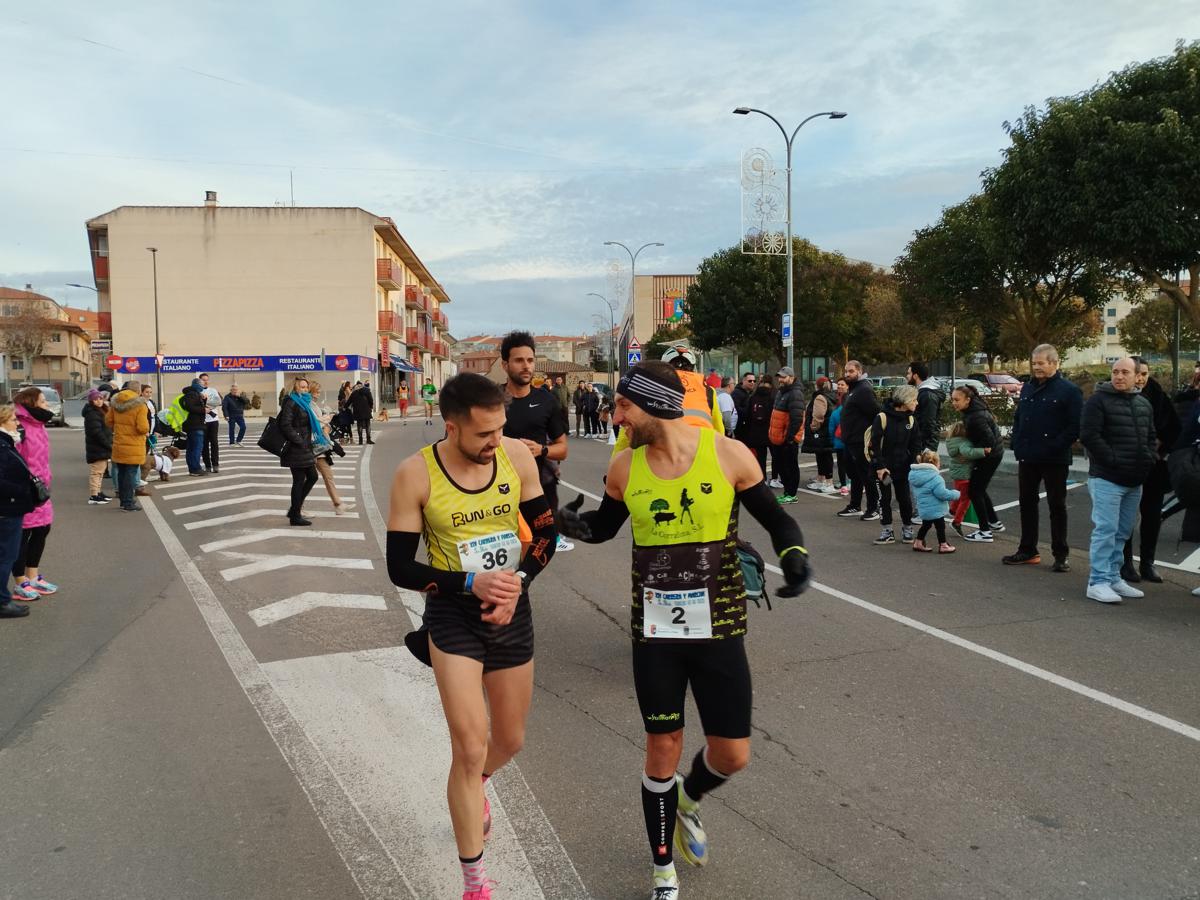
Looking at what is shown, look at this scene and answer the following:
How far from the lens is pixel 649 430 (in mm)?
3078

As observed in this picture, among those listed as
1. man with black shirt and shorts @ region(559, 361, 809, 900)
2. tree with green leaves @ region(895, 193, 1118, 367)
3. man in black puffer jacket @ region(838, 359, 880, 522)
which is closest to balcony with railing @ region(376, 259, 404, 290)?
tree with green leaves @ region(895, 193, 1118, 367)

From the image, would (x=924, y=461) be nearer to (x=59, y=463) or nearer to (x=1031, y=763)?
(x=1031, y=763)

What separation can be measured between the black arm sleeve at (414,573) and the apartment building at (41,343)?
6388 centimetres

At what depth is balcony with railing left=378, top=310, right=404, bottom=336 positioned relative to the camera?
57094 mm

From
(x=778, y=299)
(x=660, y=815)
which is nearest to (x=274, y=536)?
(x=660, y=815)

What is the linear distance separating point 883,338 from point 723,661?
50.1 m

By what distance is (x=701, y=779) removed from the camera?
3.22 metres

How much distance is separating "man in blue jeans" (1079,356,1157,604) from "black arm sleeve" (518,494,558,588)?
570 cm

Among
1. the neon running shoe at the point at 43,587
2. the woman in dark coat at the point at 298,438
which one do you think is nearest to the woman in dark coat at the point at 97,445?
the woman in dark coat at the point at 298,438

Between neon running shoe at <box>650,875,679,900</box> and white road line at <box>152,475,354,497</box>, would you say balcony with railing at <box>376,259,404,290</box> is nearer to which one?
white road line at <box>152,475,354,497</box>

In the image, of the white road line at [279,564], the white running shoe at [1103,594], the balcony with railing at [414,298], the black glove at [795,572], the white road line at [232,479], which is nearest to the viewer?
the black glove at [795,572]

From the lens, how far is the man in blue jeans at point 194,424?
55.0ft

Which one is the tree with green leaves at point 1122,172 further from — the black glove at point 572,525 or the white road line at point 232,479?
the black glove at point 572,525

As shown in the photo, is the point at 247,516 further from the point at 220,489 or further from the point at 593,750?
the point at 593,750
